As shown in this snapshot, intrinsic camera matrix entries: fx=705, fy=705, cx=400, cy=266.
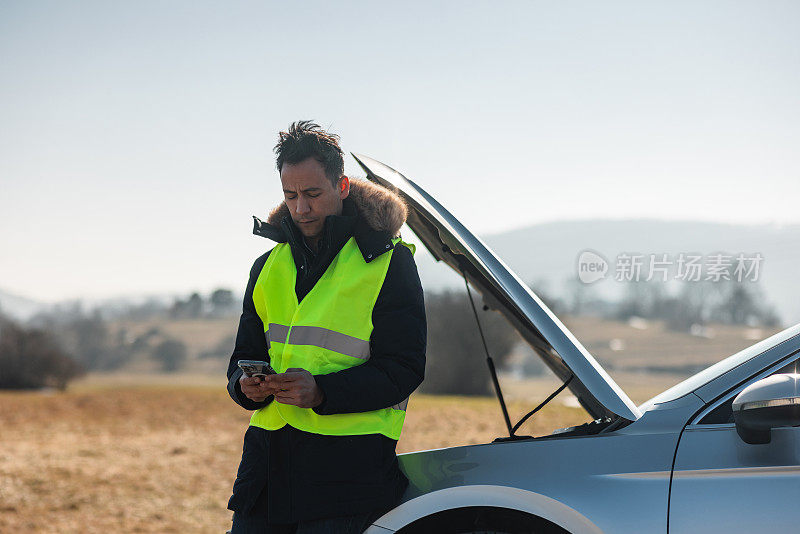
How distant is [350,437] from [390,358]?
26 cm

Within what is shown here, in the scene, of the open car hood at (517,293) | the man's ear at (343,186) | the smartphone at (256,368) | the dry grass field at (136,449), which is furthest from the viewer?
the dry grass field at (136,449)

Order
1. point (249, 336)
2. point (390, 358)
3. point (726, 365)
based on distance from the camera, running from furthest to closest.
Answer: point (726, 365) → point (249, 336) → point (390, 358)

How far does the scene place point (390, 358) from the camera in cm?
203

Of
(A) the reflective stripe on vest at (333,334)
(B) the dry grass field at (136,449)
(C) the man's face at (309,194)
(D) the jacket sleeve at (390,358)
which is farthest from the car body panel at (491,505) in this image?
(B) the dry grass field at (136,449)

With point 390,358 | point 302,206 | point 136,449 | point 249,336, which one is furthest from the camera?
point 136,449

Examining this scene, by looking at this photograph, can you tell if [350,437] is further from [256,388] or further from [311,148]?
[311,148]

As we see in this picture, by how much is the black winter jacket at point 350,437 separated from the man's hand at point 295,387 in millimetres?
43

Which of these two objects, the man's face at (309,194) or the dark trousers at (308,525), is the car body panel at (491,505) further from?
the man's face at (309,194)

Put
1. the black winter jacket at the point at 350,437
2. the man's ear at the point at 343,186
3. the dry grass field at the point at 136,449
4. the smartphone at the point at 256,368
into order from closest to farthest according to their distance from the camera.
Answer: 1. the smartphone at the point at 256,368
2. the black winter jacket at the point at 350,437
3. the man's ear at the point at 343,186
4. the dry grass field at the point at 136,449

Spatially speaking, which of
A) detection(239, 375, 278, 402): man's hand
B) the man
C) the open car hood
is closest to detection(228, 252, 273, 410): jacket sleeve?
the man

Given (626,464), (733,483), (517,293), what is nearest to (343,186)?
(517,293)

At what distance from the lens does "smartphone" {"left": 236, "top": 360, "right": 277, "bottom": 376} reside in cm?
189

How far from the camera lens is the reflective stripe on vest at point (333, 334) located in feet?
6.70

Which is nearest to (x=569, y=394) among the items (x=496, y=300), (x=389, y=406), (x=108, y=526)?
(x=496, y=300)
